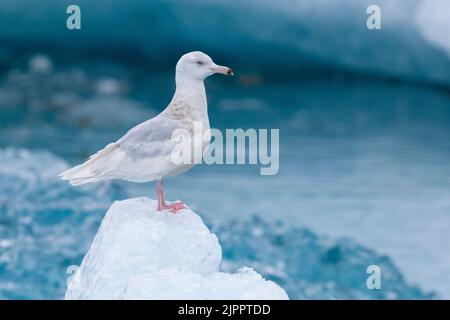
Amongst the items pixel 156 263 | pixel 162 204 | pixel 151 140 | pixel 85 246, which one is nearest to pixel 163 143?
pixel 151 140

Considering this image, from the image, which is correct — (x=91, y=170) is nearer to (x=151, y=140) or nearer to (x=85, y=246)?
(x=151, y=140)

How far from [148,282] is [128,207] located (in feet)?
1.93

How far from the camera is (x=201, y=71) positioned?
3057mm

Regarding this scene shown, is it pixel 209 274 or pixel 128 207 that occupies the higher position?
pixel 128 207

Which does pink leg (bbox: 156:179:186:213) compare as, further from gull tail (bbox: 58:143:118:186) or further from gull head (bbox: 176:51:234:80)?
gull head (bbox: 176:51:234:80)

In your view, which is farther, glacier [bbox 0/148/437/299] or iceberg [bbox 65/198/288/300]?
glacier [bbox 0/148/437/299]

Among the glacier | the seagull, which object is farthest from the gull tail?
the glacier

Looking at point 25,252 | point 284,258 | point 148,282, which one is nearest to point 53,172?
point 25,252

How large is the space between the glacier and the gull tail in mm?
4088

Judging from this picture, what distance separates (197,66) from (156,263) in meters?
0.82

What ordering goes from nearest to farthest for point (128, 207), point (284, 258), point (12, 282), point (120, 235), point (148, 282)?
point (148, 282) < point (120, 235) < point (128, 207) < point (12, 282) < point (284, 258)

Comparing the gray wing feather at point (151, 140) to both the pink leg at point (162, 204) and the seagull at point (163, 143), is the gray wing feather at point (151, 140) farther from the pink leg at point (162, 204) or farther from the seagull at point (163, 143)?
the pink leg at point (162, 204)

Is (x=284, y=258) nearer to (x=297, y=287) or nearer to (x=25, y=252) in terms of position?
(x=297, y=287)

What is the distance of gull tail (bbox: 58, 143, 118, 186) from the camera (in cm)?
296
